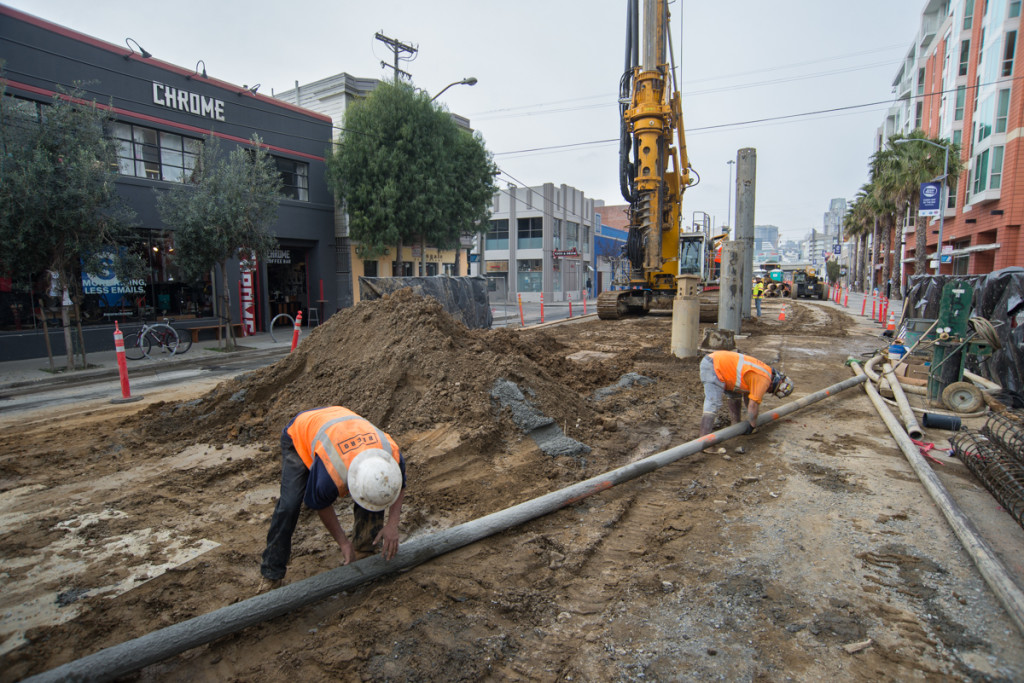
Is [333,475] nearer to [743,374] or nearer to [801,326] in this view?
[743,374]

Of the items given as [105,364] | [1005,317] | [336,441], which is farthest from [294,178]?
[1005,317]

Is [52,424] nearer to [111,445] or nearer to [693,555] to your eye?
[111,445]

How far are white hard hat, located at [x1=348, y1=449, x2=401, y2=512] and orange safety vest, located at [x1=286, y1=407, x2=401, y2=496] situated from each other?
0.38ft

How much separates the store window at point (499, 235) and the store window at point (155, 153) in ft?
89.9

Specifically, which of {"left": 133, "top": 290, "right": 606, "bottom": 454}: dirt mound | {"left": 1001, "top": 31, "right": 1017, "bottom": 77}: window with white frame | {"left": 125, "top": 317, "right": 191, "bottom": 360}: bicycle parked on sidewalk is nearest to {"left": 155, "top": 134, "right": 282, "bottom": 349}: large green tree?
{"left": 125, "top": 317, "right": 191, "bottom": 360}: bicycle parked on sidewalk

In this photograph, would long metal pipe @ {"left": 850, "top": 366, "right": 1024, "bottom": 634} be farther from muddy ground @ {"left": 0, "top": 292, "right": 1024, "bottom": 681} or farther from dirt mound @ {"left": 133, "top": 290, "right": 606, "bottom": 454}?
dirt mound @ {"left": 133, "top": 290, "right": 606, "bottom": 454}

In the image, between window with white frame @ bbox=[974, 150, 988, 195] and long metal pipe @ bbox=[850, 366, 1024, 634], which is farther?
window with white frame @ bbox=[974, 150, 988, 195]

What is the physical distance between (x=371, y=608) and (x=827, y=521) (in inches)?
138

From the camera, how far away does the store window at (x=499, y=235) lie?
42969mm

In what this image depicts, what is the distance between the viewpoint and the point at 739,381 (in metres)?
5.71

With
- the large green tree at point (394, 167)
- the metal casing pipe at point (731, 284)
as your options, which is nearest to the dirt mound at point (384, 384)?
the metal casing pipe at point (731, 284)

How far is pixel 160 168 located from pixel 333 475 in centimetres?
1724

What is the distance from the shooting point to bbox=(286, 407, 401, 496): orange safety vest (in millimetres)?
2896

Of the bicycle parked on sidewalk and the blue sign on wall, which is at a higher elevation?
the blue sign on wall
